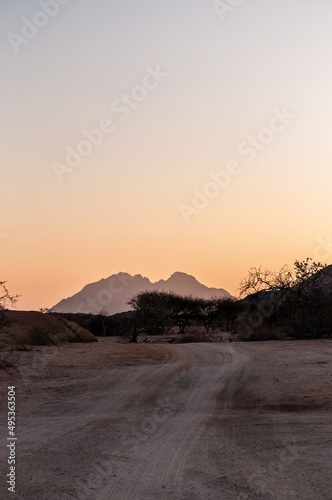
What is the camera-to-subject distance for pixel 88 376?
14.7 meters

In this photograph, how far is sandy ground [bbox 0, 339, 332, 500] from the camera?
5.82 m

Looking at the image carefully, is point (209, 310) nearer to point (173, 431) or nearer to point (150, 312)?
point (150, 312)

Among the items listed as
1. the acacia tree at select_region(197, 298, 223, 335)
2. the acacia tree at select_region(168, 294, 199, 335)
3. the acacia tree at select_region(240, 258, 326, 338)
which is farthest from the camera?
the acacia tree at select_region(197, 298, 223, 335)

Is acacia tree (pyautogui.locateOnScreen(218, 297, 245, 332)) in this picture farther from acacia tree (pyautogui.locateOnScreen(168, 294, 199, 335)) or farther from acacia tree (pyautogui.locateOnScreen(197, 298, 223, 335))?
acacia tree (pyautogui.locateOnScreen(168, 294, 199, 335))

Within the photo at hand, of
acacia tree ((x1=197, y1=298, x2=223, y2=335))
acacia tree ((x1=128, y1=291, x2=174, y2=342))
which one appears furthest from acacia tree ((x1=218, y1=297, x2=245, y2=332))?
acacia tree ((x1=128, y1=291, x2=174, y2=342))

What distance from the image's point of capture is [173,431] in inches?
328

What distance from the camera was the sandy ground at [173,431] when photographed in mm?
5824

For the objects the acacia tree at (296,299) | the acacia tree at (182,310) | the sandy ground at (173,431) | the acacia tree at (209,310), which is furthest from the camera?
the acacia tree at (209,310)

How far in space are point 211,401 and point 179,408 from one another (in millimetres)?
1046

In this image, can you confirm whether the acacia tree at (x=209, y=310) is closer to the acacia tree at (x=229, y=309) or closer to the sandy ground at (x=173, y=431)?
the acacia tree at (x=229, y=309)

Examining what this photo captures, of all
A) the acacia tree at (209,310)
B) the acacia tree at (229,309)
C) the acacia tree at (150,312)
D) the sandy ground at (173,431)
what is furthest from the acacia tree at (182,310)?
the sandy ground at (173,431)

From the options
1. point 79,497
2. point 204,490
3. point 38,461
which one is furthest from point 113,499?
point 38,461

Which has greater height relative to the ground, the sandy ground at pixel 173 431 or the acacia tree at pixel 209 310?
the acacia tree at pixel 209 310

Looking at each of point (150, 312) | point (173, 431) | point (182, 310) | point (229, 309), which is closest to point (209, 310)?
point (229, 309)
